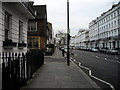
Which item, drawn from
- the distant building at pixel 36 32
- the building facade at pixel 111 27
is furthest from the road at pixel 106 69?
the building facade at pixel 111 27

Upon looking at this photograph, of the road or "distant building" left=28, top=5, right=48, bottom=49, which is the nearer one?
the road

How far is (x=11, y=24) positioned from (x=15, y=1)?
1.32 meters

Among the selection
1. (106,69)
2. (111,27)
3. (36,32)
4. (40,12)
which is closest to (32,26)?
(36,32)

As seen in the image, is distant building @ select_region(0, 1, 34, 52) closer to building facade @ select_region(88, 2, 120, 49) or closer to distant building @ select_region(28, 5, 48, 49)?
distant building @ select_region(28, 5, 48, 49)

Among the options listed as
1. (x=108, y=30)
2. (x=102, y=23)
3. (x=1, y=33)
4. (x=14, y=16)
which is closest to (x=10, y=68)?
(x=1, y=33)

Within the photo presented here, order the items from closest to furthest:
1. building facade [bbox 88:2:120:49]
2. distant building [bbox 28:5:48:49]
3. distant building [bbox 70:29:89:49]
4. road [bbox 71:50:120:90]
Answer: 1. road [bbox 71:50:120:90]
2. distant building [bbox 28:5:48:49]
3. building facade [bbox 88:2:120:49]
4. distant building [bbox 70:29:89:49]

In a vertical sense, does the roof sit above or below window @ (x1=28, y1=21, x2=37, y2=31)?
above

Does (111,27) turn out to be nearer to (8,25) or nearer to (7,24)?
(8,25)

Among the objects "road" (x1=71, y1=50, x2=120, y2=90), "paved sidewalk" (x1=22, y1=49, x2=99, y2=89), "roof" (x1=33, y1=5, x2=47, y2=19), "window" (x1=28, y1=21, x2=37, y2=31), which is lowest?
"road" (x1=71, y1=50, x2=120, y2=90)

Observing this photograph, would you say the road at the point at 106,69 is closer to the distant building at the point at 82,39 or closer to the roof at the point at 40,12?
the roof at the point at 40,12

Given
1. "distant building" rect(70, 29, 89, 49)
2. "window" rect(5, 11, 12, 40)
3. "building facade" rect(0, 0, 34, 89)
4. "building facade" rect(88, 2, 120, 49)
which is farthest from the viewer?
"distant building" rect(70, 29, 89, 49)

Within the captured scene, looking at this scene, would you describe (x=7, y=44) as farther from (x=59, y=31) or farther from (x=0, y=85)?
(x=59, y=31)

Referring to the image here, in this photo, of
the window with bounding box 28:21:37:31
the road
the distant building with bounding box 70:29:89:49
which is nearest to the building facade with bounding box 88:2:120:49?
the window with bounding box 28:21:37:31

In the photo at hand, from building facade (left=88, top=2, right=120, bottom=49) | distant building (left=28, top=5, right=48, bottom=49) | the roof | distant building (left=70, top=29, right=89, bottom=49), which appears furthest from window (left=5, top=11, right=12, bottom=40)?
distant building (left=70, top=29, right=89, bottom=49)
